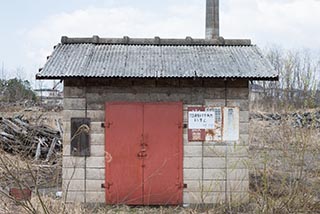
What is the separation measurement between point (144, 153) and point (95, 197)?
1428 mm

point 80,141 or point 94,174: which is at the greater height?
point 80,141

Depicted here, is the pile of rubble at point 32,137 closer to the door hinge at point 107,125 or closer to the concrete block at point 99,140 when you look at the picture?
the concrete block at point 99,140

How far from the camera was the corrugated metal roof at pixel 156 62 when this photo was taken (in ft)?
29.6

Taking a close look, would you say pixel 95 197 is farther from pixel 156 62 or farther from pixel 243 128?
pixel 243 128

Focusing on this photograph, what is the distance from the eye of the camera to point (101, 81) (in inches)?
368

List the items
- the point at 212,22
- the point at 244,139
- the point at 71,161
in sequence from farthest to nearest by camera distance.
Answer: the point at 212,22
the point at 244,139
the point at 71,161

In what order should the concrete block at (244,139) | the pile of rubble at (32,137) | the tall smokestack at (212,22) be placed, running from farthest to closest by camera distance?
the pile of rubble at (32,137) < the tall smokestack at (212,22) < the concrete block at (244,139)

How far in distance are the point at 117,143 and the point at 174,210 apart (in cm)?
187

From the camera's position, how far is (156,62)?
9.55 meters

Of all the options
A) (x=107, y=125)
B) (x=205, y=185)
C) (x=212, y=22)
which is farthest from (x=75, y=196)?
(x=212, y=22)

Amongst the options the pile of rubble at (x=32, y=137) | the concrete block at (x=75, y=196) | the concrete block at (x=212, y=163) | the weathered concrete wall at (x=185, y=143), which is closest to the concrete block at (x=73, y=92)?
the weathered concrete wall at (x=185, y=143)

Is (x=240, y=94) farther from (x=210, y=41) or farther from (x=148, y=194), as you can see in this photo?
(x=148, y=194)

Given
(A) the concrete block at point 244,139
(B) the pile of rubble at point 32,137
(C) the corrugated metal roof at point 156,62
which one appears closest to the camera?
(C) the corrugated metal roof at point 156,62

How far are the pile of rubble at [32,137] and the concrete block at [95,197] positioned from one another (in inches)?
188
